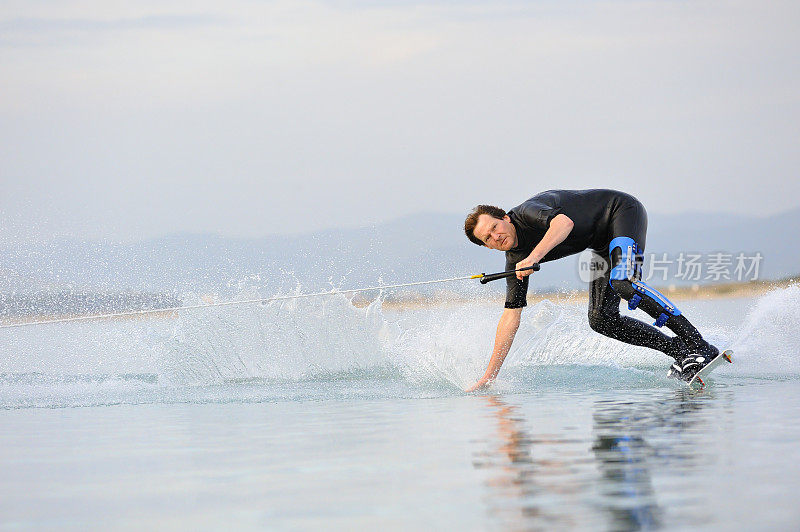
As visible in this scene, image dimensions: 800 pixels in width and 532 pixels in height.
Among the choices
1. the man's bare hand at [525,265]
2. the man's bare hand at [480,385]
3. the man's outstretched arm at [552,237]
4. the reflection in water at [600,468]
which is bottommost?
the man's bare hand at [480,385]

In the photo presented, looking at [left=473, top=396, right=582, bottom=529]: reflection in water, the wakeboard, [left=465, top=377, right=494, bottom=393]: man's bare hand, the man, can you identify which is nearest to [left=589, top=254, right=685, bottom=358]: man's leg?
the man

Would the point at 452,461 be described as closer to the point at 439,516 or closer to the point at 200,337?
the point at 439,516

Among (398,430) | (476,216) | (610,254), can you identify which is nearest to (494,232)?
(476,216)

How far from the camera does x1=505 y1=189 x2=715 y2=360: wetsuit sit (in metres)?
7.10

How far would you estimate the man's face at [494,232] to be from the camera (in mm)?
6719

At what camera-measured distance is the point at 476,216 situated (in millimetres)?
6750

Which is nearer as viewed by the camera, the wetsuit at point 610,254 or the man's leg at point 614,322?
the wetsuit at point 610,254

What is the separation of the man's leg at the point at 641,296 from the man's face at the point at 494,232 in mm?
768

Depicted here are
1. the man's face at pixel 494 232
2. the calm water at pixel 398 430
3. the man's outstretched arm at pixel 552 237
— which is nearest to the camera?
the calm water at pixel 398 430

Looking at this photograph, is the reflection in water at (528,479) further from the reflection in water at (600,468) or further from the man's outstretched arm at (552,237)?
the man's outstretched arm at (552,237)

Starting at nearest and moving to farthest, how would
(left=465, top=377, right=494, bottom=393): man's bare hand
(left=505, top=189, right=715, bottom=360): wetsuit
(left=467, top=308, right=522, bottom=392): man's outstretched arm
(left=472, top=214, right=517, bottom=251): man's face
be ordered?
(left=472, top=214, right=517, bottom=251): man's face
(left=505, top=189, right=715, bottom=360): wetsuit
(left=465, top=377, right=494, bottom=393): man's bare hand
(left=467, top=308, right=522, bottom=392): man's outstretched arm

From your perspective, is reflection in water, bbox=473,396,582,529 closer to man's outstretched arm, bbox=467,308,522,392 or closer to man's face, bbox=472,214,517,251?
man's face, bbox=472,214,517,251

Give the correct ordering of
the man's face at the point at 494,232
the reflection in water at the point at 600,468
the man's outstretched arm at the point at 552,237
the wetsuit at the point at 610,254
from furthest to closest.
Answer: the wetsuit at the point at 610,254
the man's outstretched arm at the point at 552,237
the man's face at the point at 494,232
the reflection in water at the point at 600,468

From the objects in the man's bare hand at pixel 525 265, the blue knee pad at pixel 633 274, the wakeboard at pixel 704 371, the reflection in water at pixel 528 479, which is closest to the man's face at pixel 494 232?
the man's bare hand at pixel 525 265
